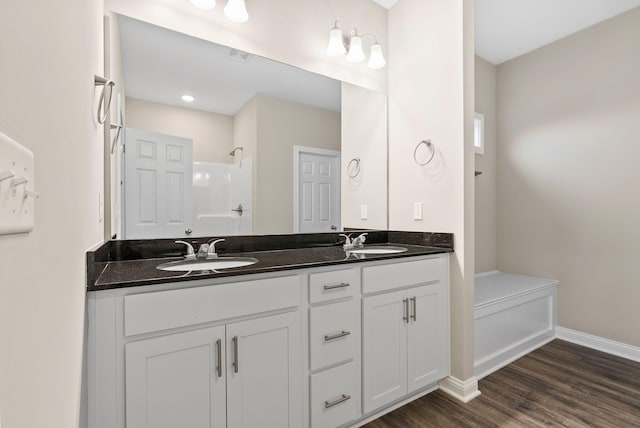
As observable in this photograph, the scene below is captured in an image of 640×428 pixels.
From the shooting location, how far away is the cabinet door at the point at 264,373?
1.17 meters

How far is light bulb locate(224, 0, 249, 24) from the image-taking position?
5.33 ft

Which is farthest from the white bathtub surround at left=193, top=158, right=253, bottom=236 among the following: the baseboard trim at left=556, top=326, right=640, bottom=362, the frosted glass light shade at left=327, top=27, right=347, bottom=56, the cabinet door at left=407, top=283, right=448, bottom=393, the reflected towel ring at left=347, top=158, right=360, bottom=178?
the baseboard trim at left=556, top=326, right=640, bottom=362

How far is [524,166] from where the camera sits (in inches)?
118

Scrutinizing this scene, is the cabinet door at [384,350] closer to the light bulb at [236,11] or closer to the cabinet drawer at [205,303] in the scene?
the cabinet drawer at [205,303]

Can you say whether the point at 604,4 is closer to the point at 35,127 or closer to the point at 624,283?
the point at 624,283

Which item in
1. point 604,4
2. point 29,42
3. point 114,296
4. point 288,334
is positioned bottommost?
point 288,334

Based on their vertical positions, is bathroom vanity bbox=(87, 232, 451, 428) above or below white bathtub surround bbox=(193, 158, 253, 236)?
below

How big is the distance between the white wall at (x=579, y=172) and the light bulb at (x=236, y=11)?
2.76 m

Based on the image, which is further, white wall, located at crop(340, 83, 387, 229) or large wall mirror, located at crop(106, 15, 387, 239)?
white wall, located at crop(340, 83, 387, 229)

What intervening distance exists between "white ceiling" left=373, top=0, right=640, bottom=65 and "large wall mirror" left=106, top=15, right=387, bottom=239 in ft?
3.67

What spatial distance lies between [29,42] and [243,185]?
1.36m

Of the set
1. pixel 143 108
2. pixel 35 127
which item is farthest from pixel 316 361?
pixel 143 108

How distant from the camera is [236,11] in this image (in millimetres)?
1634

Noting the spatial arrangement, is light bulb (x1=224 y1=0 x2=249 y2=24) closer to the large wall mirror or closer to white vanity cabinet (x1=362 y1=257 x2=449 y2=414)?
the large wall mirror
